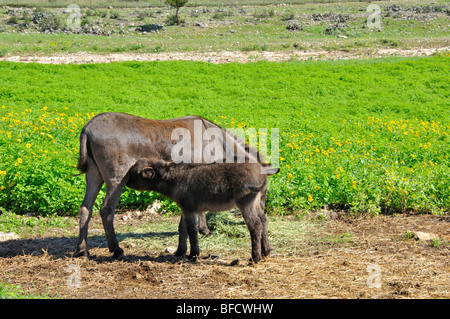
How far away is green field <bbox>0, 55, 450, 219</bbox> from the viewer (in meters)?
8.77


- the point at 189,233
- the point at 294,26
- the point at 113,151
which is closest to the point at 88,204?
the point at 113,151

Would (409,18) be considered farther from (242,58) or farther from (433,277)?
(433,277)

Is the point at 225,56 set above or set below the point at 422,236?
above

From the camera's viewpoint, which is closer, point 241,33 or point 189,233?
point 189,233

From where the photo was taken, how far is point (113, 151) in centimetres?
662

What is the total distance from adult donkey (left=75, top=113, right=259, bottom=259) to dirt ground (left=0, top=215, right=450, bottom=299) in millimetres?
565

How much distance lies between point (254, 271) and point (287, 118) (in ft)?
32.5

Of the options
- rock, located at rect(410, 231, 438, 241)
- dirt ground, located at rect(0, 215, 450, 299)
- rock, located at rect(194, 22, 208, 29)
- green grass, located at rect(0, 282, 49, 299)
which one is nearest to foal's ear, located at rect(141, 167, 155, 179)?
dirt ground, located at rect(0, 215, 450, 299)

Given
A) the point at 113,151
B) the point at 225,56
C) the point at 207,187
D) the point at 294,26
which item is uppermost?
the point at 294,26

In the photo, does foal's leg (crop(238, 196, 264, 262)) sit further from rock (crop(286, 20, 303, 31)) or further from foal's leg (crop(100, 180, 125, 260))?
rock (crop(286, 20, 303, 31))

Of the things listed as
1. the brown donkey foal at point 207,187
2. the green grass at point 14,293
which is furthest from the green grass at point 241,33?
the green grass at point 14,293

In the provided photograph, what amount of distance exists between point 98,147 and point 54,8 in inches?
1621

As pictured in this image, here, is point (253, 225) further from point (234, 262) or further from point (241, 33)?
point (241, 33)

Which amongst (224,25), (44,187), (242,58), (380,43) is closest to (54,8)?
(224,25)
